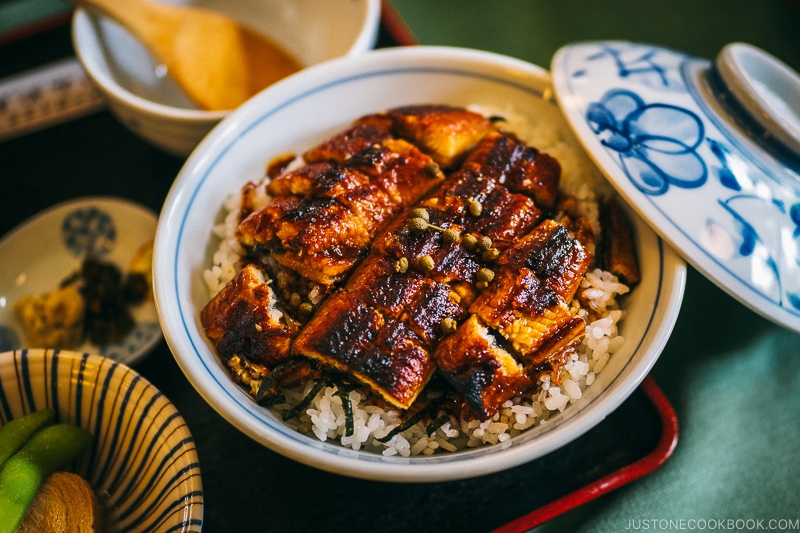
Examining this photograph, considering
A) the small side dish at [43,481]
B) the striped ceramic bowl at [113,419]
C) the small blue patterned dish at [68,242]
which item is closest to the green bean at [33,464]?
the small side dish at [43,481]

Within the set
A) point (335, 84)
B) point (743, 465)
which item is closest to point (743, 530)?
point (743, 465)

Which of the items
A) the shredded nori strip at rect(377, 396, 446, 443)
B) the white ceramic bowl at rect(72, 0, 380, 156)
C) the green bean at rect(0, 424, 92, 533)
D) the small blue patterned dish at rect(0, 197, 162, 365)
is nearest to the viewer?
the green bean at rect(0, 424, 92, 533)

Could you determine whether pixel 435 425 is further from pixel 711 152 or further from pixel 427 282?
pixel 711 152

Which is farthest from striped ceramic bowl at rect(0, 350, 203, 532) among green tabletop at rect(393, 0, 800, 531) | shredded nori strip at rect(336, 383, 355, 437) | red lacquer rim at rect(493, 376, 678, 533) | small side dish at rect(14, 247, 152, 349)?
green tabletop at rect(393, 0, 800, 531)

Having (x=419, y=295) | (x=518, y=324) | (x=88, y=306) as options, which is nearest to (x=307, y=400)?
(x=419, y=295)

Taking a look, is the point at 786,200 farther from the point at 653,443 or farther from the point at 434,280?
the point at 434,280

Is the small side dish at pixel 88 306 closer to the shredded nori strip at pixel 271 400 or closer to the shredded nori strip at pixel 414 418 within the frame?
the shredded nori strip at pixel 271 400

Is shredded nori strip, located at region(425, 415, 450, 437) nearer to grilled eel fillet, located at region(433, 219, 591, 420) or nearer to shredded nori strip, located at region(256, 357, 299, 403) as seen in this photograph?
grilled eel fillet, located at region(433, 219, 591, 420)
